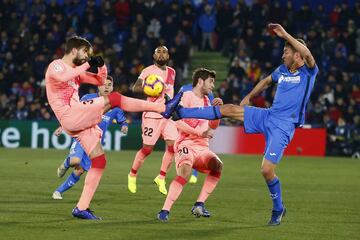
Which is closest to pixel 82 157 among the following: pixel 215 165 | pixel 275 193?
pixel 215 165

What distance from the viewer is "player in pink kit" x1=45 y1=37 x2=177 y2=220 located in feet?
36.5

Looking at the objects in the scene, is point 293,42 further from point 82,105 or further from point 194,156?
point 82,105

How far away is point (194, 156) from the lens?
12188mm

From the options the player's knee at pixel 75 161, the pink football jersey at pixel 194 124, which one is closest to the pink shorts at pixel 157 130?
the player's knee at pixel 75 161

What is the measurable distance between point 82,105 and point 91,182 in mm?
974

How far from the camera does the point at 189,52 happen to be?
3203 centimetres

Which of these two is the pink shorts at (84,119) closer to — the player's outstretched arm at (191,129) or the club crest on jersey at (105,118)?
the player's outstretched arm at (191,129)

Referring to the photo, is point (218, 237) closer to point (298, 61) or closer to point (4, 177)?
point (298, 61)

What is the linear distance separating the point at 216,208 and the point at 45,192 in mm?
3250

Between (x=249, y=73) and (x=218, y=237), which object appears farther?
(x=249, y=73)

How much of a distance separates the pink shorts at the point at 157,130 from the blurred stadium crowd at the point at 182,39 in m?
11.2

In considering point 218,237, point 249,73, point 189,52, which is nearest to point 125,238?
point 218,237

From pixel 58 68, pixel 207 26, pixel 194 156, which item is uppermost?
pixel 58 68

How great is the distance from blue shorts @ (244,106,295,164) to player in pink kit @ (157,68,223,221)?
803 mm
